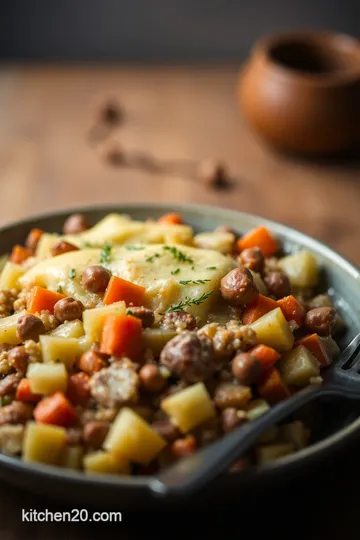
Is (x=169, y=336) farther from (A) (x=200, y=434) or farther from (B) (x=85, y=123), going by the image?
(B) (x=85, y=123)

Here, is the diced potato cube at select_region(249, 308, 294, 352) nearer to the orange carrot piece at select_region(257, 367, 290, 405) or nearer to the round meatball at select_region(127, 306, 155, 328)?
the orange carrot piece at select_region(257, 367, 290, 405)

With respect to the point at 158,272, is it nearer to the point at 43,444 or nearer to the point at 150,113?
the point at 43,444

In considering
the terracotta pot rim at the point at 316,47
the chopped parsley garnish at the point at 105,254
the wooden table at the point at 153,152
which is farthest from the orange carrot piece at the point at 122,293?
the terracotta pot rim at the point at 316,47

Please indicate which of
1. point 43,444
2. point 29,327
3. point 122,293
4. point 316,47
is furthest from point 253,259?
point 316,47

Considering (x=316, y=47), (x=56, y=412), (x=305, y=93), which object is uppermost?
(x=316, y=47)

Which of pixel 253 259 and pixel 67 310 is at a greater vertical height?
pixel 253 259

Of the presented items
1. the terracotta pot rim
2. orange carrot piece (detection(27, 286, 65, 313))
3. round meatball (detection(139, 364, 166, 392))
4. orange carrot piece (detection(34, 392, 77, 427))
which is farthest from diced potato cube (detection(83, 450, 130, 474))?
the terracotta pot rim

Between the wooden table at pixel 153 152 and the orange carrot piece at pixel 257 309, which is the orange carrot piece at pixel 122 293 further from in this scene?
the wooden table at pixel 153 152
